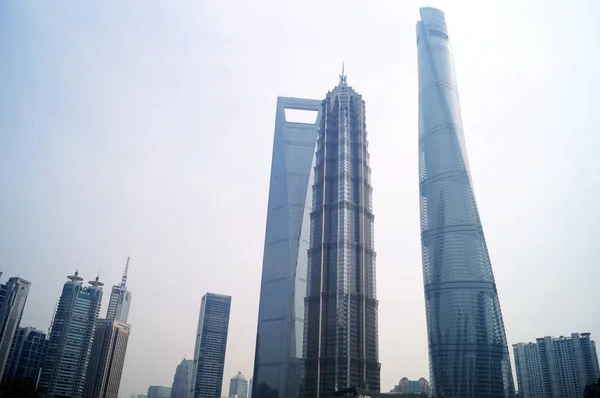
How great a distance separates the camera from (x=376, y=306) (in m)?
191

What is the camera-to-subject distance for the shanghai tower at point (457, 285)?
465 feet

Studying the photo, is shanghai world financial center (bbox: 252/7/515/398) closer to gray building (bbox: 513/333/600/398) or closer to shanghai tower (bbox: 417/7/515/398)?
shanghai tower (bbox: 417/7/515/398)

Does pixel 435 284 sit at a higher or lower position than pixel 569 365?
higher

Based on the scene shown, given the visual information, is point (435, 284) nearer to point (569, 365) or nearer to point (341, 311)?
point (341, 311)

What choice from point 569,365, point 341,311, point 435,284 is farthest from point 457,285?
point 569,365

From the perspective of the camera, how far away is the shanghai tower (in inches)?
5576

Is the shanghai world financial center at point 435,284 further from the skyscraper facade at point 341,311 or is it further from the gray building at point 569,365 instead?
the gray building at point 569,365

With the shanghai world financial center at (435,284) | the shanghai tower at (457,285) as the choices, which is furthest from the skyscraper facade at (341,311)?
the shanghai tower at (457,285)

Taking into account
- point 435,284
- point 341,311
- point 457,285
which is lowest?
point 341,311

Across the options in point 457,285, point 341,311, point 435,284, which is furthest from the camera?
point 341,311

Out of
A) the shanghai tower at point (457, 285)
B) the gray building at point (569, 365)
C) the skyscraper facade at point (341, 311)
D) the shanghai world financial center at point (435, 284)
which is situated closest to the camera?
the shanghai tower at point (457, 285)

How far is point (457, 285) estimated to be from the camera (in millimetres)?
145250

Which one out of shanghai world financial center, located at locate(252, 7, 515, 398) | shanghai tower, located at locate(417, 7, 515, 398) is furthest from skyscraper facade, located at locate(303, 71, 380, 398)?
shanghai tower, located at locate(417, 7, 515, 398)

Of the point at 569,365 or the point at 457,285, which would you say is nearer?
the point at 457,285
